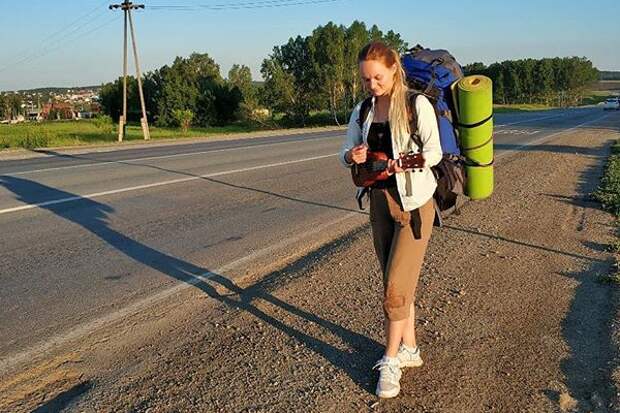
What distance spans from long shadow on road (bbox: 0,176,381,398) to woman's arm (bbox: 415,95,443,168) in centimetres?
133

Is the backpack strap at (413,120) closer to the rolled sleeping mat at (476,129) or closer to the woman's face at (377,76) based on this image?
the woman's face at (377,76)

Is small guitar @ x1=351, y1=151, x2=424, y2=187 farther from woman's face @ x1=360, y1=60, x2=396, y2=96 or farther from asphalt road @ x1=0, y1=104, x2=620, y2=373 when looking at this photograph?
asphalt road @ x1=0, y1=104, x2=620, y2=373

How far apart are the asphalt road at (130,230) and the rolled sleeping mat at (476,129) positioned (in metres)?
2.78

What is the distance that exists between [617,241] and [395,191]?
4.25 metres

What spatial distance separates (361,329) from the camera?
403 cm

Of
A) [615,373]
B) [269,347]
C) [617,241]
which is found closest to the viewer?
[615,373]

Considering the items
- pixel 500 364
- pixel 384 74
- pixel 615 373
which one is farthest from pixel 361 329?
pixel 384 74

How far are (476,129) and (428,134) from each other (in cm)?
56

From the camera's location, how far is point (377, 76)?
2.94 metres

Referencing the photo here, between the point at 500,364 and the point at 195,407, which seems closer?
the point at 195,407

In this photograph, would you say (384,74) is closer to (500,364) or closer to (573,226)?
(500,364)

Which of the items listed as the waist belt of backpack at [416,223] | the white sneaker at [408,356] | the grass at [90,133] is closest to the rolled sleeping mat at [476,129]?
the waist belt of backpack at [416,223]

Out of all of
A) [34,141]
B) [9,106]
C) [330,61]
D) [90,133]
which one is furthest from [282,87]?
[9,106]

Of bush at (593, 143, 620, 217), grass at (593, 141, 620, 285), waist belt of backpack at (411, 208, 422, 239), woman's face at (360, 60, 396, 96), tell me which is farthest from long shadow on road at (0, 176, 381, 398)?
bush at (593, 143, 620, 217)
